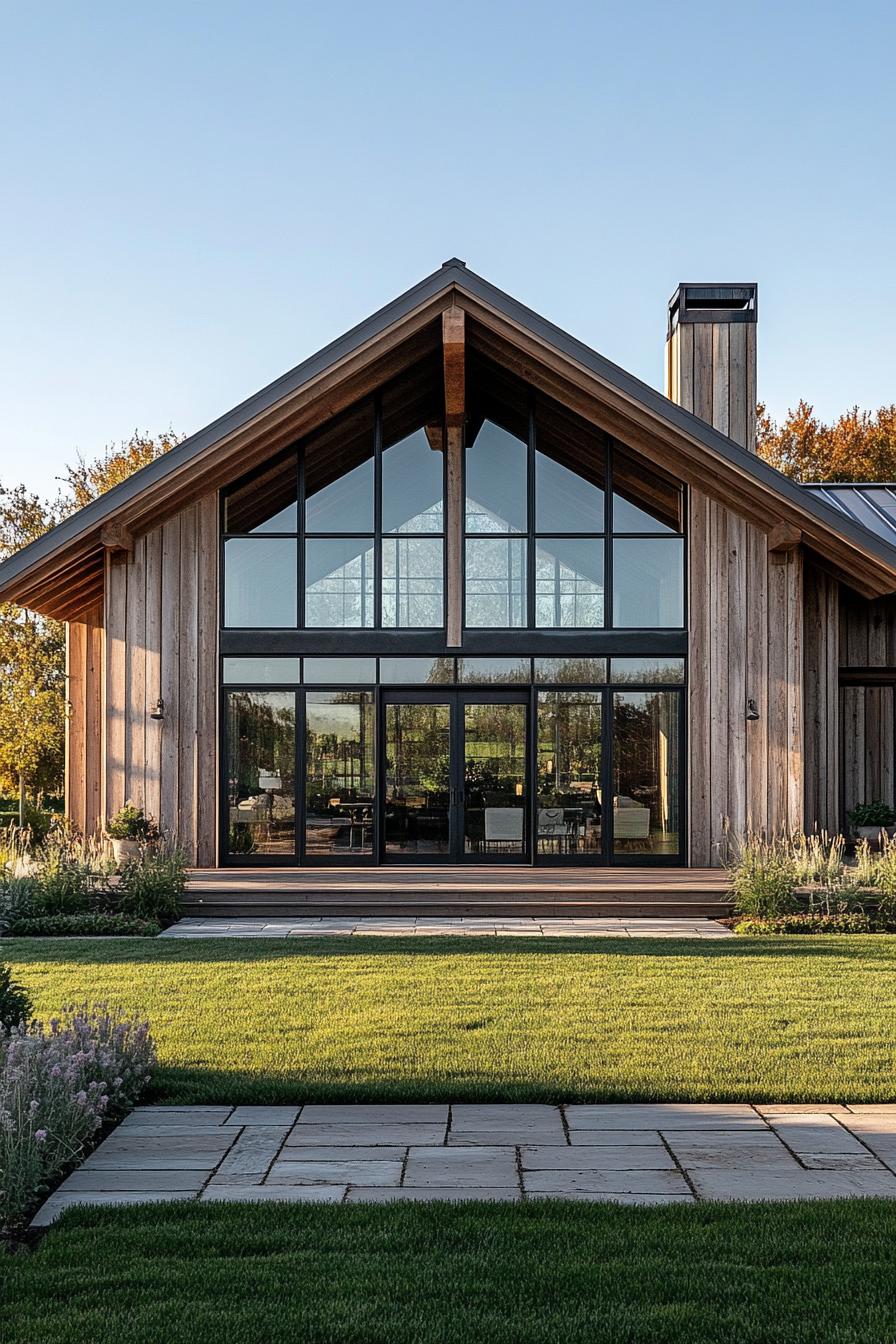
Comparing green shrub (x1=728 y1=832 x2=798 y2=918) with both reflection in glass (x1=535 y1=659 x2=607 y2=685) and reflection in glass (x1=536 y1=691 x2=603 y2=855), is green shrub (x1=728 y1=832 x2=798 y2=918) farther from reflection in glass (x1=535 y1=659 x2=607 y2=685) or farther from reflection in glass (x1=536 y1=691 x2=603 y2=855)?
reflection in glass (x1=535 y1=659 x2=607 y2=685)

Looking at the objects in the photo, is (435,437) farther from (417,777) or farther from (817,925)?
(817,925)

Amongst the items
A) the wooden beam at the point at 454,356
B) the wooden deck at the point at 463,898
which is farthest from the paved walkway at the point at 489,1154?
Answer: the wooden beam at the point at 454,356

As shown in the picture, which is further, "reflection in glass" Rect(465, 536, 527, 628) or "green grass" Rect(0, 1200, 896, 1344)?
"reflection in glass" Rect(465, 536, 527, 628)

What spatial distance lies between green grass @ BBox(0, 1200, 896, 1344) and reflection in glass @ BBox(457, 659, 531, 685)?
9.63m

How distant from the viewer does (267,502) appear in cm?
1409

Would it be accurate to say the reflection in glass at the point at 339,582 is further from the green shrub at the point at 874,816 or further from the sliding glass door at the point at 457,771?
the green shrub at the point at 874,816

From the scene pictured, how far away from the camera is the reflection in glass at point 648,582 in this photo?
14.1 m

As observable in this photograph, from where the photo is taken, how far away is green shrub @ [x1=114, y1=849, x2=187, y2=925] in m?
11.8

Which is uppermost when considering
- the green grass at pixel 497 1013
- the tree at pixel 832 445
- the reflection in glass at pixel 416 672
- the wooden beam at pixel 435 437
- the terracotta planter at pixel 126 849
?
the tree at pixel 832 445

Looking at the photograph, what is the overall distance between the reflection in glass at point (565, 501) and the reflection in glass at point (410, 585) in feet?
4.05

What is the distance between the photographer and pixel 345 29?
1414cm

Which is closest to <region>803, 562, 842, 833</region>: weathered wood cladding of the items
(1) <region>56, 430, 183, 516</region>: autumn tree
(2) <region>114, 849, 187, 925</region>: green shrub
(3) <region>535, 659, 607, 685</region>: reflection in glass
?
(3) <region>535, 659, 607, 685</region>: reflection in glass

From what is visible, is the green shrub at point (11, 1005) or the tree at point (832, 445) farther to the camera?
the tree at point (832, 445)

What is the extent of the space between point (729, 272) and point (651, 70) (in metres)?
5.29
